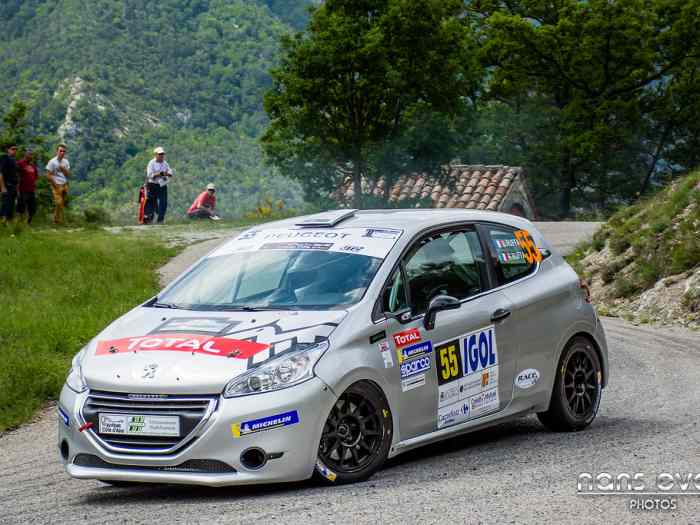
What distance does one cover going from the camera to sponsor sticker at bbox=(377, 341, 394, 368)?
294 inches

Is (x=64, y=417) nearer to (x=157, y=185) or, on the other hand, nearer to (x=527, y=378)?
(x=527, y=378)

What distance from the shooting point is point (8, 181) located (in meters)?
26.8

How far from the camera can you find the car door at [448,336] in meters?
7.72

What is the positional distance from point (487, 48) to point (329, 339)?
2581 inches

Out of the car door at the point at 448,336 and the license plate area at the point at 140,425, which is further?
the car door at the point at 448,336

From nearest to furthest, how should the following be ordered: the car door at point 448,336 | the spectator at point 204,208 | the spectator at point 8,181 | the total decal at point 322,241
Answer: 1. the car door at point 448,336
2. the total decal at point 322,241
3. the spectator at point 8,181
4. the spectator at point 204,208

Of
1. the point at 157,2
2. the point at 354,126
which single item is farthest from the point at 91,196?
the point at 157,2

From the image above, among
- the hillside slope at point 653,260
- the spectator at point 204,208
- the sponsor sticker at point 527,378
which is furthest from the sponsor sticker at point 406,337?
the spectator at point 204,208

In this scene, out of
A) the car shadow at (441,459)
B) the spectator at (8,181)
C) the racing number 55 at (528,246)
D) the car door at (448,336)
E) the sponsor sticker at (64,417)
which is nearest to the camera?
the car shadow at (441,459)

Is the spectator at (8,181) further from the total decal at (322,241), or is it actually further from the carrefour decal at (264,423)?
the carrefour decal at (264,423)

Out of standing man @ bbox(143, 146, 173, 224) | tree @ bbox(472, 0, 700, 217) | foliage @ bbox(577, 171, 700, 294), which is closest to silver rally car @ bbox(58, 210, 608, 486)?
foliage @ bbox(577, 171, 700, 294)

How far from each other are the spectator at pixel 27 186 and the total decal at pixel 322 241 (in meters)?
19.8

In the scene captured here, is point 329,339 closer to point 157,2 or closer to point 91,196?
point 91,196

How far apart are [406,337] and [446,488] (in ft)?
3.59
